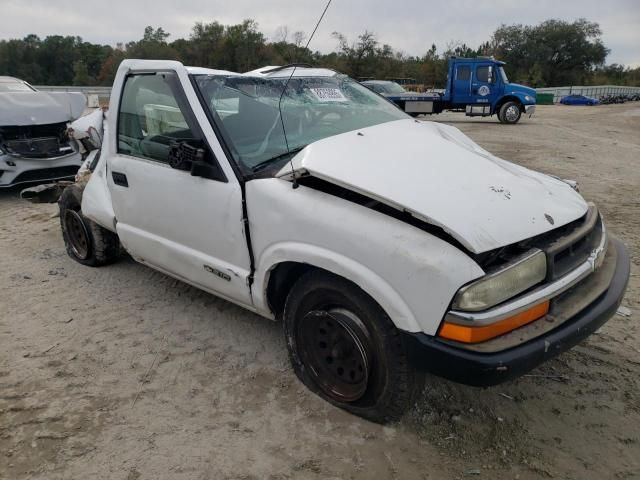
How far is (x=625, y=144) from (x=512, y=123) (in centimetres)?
653

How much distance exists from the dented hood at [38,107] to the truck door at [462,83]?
1542 cm

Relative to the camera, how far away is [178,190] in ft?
9.73

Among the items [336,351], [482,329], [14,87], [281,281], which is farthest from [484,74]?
[482,329]

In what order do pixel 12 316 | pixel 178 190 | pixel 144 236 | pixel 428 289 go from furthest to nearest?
pixel 12 316, pixel 144 236, pixel 178 190, pixel 428 289

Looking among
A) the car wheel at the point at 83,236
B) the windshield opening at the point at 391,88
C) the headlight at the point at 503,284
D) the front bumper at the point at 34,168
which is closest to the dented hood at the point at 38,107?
the front bumper at the point at 34,168

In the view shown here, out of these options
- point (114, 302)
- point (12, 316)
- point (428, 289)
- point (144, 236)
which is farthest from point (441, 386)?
point (12, 316)

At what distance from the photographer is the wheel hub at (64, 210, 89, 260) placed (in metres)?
4.41

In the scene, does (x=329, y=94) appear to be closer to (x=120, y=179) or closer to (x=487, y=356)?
Result: (x=120, y=179)

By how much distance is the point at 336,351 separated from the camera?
246 cm

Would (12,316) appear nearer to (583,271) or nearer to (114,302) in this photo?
(114,302)

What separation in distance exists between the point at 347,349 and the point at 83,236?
3.14 metres

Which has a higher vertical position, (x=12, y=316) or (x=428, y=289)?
(x=428, y=289)

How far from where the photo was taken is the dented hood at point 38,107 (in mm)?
7098

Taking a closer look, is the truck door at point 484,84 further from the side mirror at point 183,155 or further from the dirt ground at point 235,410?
the side mirror at point 183,155
